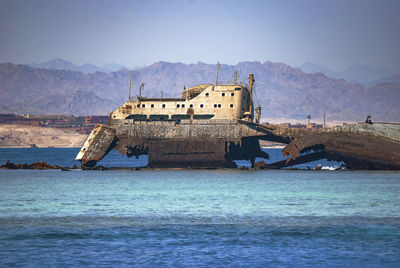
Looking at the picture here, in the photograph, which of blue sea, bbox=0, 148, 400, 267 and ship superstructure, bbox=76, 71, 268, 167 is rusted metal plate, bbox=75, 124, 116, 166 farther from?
blue sea, bbox=0, 148, 400, 267

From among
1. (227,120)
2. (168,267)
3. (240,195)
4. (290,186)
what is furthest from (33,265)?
(227,120)

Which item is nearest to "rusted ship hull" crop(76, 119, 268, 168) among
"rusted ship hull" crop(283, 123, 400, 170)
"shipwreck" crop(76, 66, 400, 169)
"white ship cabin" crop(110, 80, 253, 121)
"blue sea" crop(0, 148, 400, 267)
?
"shipwreck" crop(76, 66, 400, 169)

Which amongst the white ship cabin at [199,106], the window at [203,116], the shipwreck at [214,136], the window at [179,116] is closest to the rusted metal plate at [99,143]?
the shipwreck at [214,136]

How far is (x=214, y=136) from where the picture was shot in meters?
65.1

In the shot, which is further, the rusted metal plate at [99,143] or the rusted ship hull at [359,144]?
the rusted metal plate at [99,143]

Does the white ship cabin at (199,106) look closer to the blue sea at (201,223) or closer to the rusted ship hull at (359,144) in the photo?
the rusted ship hull at (359,144)

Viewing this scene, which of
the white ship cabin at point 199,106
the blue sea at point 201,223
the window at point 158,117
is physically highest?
the white ship cabin at point 199,106

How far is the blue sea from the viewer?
24.5 metres

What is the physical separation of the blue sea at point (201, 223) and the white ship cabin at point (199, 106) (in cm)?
1209

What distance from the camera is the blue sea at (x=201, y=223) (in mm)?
24516

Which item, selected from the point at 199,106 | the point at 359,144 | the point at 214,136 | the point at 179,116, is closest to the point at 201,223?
the point at 359,144

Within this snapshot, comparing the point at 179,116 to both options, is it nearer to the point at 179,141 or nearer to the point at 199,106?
the point at 199,106

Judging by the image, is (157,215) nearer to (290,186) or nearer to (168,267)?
(168,267)

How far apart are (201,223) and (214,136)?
3313 centimetres
